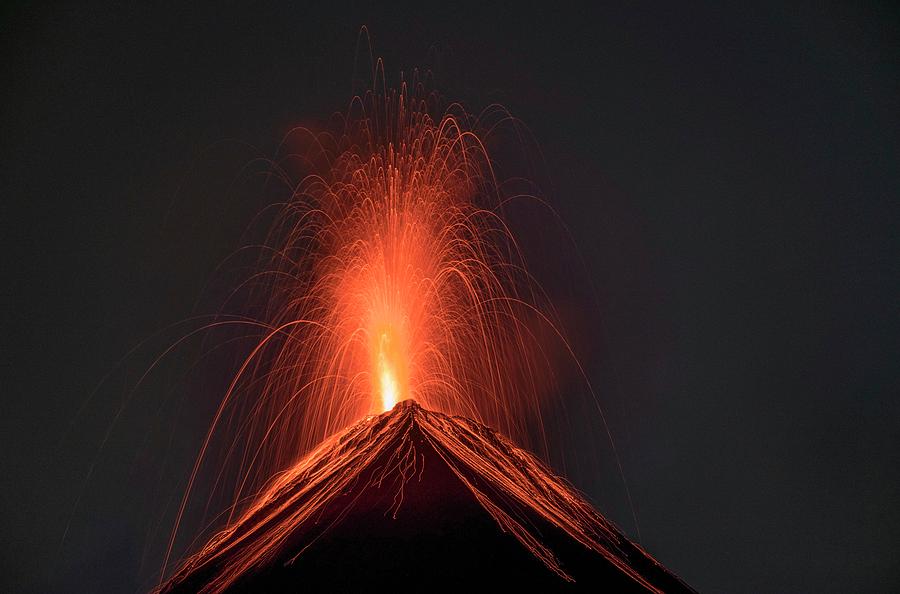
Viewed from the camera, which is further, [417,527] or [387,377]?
[387,377]

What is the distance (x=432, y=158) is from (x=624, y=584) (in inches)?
362

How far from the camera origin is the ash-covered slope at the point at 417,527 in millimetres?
11266

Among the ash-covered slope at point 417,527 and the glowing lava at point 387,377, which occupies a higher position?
the glowing lava at point 387,377

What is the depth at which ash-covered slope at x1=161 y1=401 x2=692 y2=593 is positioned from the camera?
11.3 metres

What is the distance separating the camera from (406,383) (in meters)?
16.5

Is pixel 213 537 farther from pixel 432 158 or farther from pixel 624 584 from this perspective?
pixel 432 158

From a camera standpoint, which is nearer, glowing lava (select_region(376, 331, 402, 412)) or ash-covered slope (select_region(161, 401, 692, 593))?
ash-covered slope (select_region(161, 401, 692, 593))

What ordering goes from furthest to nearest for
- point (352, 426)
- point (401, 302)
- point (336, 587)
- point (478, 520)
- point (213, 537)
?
point (401, 302)
point (352, 426)
point (213, 537)
point (478, 520)
point (336, 587)

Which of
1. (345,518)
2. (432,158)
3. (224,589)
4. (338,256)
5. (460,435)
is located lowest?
(224,589)

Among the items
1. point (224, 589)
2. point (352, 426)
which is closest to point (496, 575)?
point (224, 589)

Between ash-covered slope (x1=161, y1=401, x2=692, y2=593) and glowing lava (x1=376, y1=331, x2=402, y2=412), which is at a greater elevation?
glowing lava (x1=376, y1=331, x2=402, y2=412)

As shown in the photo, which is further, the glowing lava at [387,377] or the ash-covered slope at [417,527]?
the glowing lava at [387,377]

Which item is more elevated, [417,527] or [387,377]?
[387,377]

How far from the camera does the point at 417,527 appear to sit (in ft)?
39.6
